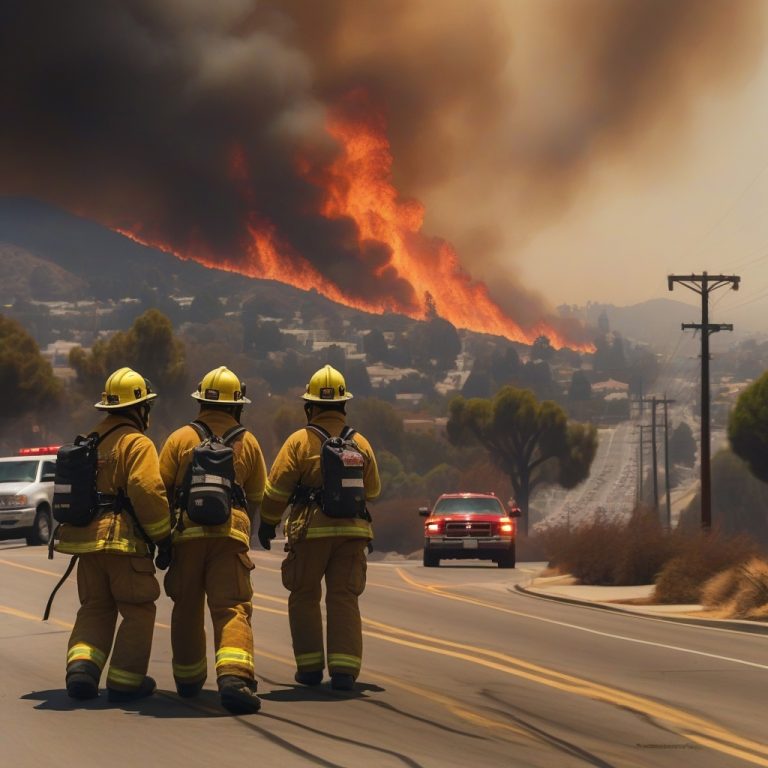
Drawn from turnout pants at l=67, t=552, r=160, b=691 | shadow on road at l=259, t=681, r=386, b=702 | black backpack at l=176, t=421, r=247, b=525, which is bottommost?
shadow on road at l=259, t=681, r=386, b=702

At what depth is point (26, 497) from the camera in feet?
103

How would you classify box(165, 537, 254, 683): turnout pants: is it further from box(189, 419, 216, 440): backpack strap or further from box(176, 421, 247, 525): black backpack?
box(189, 419, 216, 440): backpack strap

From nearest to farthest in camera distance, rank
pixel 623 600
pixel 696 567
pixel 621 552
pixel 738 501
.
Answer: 1. pixel 696 567
2. pixel 623 600
3. pixel 621 552
4. pixel 738 501

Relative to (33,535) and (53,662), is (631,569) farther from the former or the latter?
(53,662)

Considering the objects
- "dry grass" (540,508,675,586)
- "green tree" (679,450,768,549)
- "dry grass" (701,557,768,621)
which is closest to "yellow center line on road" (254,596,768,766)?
"dry grass" (701,557,768,621)

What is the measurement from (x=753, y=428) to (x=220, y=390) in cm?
6690

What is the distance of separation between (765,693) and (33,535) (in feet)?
73.0

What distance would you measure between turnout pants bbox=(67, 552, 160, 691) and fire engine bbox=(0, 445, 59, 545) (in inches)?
829

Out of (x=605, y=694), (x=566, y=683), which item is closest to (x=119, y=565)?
(x=605, y=694)

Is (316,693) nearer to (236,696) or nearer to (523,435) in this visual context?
(236,696)

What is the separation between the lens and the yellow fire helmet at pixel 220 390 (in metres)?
10.5

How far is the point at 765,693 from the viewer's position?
12.0 meters

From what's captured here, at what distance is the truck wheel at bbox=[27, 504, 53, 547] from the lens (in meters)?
31.8

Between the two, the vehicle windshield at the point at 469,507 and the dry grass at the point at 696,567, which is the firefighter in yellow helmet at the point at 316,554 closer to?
the dry grass at the point at 696,567
